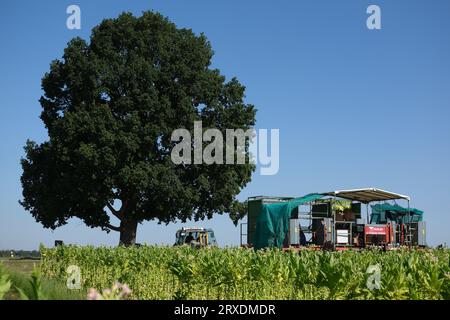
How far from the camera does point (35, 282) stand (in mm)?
7664

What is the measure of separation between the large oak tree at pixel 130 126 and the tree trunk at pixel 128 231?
0.06 meters

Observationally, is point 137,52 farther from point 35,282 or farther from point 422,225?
point 35,282

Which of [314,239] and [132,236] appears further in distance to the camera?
[132,236]

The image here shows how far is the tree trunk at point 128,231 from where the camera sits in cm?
3567

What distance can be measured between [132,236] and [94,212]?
2.73 m

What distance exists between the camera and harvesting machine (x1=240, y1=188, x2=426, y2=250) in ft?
77.3

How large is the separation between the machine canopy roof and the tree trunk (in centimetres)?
1495

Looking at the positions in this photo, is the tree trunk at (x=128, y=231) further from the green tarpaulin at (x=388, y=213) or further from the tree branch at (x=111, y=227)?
the green tarpaulin at (x=388, y=213)

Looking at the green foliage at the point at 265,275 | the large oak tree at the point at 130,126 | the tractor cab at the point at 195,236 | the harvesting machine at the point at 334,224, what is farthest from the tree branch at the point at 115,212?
the green foliage at the point at 265,275

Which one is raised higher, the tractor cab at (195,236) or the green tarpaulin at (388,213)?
the green tarpaulin at (388,213)

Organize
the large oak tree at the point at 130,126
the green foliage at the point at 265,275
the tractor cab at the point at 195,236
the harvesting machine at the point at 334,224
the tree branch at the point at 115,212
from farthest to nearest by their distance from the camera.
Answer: the tree branch at the point at 115,212, the large oak tree at the point at 130,126, the tractor cab at the point at 195,236, the harvesting machine at the point at 334,224, the green foliage at the point at 265,275
